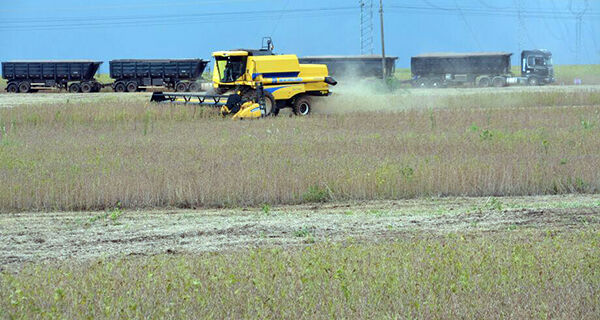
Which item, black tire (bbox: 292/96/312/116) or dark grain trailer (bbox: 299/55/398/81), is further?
dark grain trailer (bbox: 299/55/398/81)

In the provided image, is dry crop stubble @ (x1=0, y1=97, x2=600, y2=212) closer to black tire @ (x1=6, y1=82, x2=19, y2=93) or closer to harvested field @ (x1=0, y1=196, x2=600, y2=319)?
harvested field @ (x1=0, y1=196, x2=600, y2=319)

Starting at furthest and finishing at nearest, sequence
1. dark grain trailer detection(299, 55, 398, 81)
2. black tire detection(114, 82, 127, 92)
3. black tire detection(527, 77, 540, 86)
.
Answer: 1. black tire detection(527, 77, 540, 86)
2. dark grain trailer detection(299, 55, 398, 81)
3. black tire detection(114, 82, 127, 92)

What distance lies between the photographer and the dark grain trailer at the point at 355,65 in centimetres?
5516

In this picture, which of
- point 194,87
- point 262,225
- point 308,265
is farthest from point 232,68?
point 194,87

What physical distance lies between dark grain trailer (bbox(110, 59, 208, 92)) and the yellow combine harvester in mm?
20569

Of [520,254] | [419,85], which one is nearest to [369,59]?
[419,85]

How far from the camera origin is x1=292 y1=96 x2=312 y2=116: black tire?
86.1ft

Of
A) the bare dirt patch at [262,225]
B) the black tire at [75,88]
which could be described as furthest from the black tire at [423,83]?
the bare dirt patch at [262,225]

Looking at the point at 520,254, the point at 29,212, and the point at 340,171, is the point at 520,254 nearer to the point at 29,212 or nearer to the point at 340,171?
the point at 340,171

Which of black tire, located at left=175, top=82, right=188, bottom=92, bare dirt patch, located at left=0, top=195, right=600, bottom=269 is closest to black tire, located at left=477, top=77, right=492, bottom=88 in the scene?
black tire, located at left=175, top=82, right=188, bottom=92

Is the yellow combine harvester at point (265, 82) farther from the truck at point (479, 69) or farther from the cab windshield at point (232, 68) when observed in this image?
the truck at point (479, 69)

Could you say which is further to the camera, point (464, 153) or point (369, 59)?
point (369, 59)

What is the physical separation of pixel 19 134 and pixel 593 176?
13068 millimetres

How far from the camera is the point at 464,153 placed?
14.3 m
